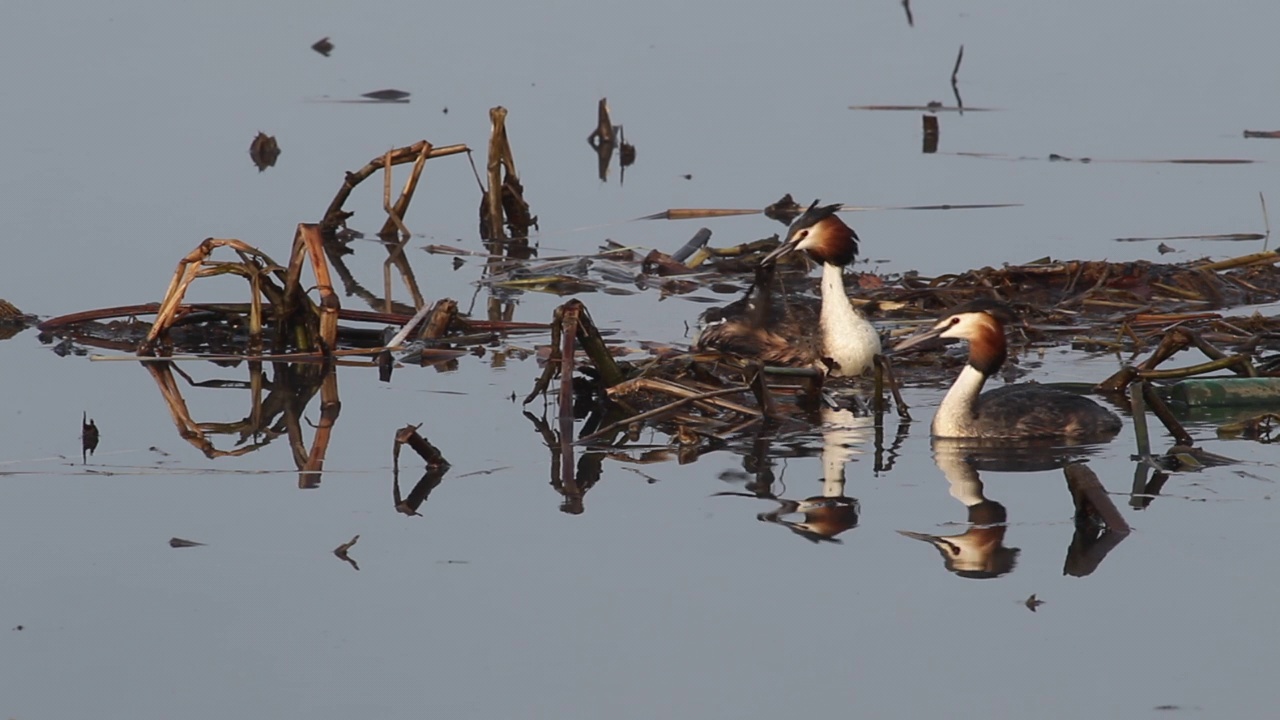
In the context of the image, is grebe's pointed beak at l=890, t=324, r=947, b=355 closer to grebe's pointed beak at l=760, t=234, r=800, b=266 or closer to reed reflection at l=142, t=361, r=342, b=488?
grebe's pointed beak at l=760, t=234, r=800, b=266

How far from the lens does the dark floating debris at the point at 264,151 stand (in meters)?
15.7

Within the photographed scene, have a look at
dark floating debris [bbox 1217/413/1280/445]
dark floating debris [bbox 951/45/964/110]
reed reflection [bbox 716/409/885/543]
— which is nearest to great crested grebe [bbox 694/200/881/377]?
reed reflection [bbox 716/409/885/543]

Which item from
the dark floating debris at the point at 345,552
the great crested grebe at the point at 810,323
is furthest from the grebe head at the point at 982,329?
the dark floating debris at the point at 345,552

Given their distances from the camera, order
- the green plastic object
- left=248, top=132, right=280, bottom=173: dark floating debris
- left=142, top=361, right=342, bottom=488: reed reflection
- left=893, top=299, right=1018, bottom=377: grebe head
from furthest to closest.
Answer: left=248, top=132, right=280, bottom=173: dark floating debris < the green plastic object < left=893, top=299, right=1018, bottom=377: grebe head < left=142, top=361, right=342, bottom=488: reed reflection

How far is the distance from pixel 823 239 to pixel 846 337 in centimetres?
72

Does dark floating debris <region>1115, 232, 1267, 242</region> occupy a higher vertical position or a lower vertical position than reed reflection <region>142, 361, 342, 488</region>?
higher

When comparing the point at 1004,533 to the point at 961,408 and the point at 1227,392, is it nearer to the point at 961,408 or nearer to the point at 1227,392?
the point at 961,408

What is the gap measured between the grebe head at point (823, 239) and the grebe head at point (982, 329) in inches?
53.8

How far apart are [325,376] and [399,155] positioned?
→ 3.06m

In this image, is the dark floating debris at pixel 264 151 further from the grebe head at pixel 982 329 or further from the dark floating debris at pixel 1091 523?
the dark floating debris at pixel 1091 523

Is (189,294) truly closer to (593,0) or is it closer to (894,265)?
(894,265)

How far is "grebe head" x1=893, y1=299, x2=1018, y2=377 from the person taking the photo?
8867 millimetres

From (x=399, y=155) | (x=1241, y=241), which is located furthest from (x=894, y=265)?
(x=399, y=155)

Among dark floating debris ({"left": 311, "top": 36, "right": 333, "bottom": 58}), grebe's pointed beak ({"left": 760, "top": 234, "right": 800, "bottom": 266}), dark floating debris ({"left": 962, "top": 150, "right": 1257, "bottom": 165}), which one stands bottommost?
grebe's pointed beak ({"left": 760, "top": 234, "right": 800, "bottom": 266})
